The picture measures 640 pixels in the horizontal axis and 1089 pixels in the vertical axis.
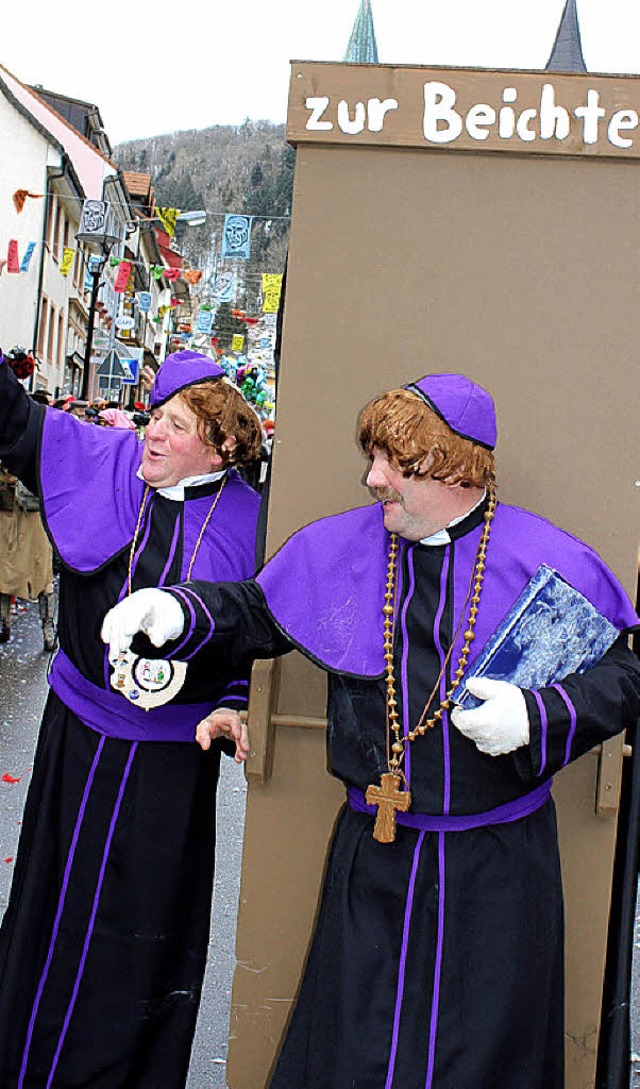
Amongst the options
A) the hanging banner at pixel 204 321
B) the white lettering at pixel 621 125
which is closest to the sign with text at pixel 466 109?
the white lettering at pixel 621 125

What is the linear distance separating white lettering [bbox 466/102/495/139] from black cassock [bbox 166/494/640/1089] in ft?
3.03

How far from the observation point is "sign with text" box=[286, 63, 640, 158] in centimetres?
265

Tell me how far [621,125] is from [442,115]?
40cm

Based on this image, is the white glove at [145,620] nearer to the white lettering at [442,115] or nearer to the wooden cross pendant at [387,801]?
the wooden cross pendant at [387,801]

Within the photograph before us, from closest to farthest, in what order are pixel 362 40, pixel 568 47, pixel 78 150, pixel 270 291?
pixel 362 40
pixel 568 47
pixel 270 291
pixel 78 150

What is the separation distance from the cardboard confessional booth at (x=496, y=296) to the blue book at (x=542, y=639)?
504mm

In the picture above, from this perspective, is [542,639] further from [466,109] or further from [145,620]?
[466,109]

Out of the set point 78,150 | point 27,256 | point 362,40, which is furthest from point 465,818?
point 78,150

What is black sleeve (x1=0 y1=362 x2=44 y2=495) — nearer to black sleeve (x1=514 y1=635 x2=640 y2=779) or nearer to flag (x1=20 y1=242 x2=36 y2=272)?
black sleeve (x1=514 y1=635 x2=640 y2=779)

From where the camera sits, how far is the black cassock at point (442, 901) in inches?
87.5

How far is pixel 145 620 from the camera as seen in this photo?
7.39 feet

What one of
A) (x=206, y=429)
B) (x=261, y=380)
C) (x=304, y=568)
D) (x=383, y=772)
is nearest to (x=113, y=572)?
(x=206, y=429)

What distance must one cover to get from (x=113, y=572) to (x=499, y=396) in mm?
1029

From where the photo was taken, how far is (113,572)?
2.95 meters
